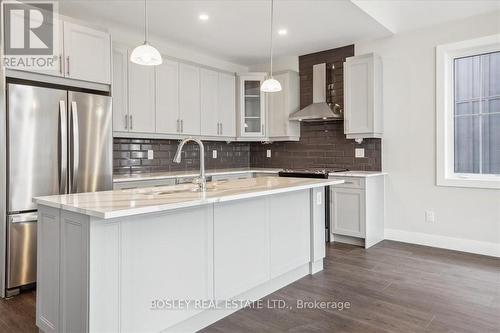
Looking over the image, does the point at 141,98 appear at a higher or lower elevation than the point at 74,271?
higher

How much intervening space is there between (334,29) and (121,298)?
373 centimetres

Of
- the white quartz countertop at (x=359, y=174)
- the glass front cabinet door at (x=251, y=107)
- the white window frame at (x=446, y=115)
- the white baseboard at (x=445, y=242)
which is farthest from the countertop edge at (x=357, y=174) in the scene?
the glass front cabinet door at (x=251, y=107)

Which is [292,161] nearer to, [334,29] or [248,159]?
[248,159]

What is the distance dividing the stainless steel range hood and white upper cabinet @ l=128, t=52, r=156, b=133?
6.66 ft

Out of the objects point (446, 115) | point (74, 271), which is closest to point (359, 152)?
point (446, 115)

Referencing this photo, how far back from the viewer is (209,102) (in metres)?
4.96

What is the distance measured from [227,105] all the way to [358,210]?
2451mm

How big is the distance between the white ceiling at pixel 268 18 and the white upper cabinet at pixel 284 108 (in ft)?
1.77

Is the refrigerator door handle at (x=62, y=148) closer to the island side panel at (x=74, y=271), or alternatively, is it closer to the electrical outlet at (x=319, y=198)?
the island side panel at (x=74, y=271)

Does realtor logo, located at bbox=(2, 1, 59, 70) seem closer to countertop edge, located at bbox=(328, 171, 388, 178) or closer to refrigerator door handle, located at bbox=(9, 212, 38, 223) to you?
refrigerator door handle, located at bbox=(9, 212, 38, 223)

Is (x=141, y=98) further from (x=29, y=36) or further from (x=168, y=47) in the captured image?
(x=29, y=36)

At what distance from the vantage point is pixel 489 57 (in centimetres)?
391

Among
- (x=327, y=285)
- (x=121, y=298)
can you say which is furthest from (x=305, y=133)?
(x=121, y=298)

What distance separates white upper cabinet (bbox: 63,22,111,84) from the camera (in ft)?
10.5
